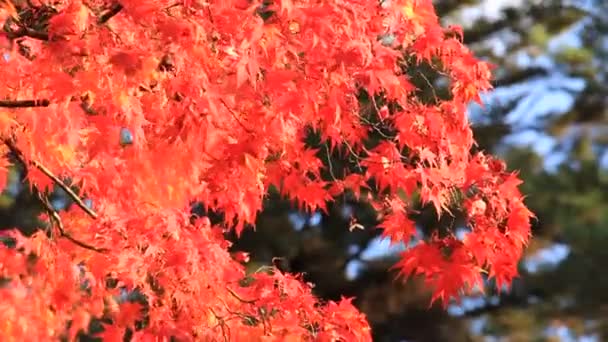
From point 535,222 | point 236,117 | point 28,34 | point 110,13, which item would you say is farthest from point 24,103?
point 535,222

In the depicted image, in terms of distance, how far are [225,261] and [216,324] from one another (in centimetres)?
28

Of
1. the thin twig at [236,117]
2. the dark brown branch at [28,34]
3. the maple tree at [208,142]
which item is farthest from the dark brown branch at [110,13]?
the thin twig at [236,117]

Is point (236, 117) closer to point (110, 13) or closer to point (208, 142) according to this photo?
point (208, 142)

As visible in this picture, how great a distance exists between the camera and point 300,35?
3.37 metres

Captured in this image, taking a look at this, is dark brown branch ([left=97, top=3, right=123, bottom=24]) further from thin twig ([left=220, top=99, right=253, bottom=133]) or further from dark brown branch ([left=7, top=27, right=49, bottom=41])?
thin twig ([left=220, top=99, right=253, bottom=133])

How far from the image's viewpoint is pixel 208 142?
9.62 feet

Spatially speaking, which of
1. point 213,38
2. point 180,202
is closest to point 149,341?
point 180,202

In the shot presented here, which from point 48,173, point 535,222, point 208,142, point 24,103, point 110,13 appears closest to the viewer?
point 208,142

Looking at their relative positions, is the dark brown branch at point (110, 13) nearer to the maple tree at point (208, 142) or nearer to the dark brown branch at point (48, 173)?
the maple tree at point (208, 142)

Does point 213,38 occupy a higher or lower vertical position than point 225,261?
higher

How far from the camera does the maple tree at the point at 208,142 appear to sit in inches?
119

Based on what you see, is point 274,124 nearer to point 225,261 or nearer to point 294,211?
point 225,261

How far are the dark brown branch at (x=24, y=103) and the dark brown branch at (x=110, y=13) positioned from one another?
314mm

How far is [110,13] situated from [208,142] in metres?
0.56
